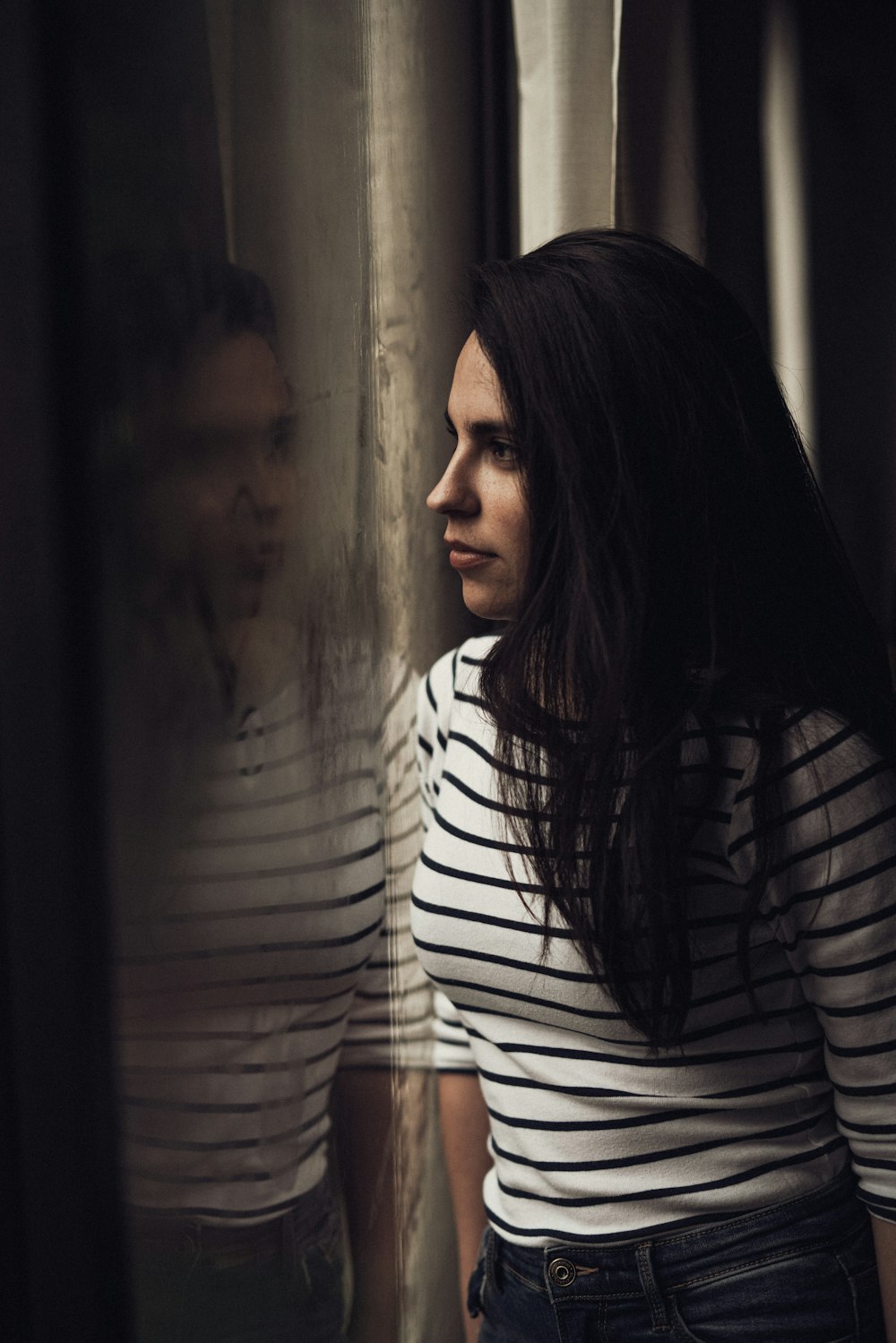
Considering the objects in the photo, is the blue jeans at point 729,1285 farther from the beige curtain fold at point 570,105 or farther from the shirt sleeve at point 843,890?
the beige curtain fold at point 570,105

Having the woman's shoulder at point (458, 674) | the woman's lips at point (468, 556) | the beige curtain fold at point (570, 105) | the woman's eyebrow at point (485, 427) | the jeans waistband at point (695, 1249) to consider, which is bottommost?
the jeans waistband at point (695, 1249)

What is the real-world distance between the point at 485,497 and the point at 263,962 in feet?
1.20

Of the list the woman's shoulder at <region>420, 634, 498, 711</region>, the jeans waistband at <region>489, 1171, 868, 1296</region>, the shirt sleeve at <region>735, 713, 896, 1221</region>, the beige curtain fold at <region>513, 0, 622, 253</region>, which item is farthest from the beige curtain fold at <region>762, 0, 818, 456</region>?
the jeans waistband at <region>489, 1171, 868, 1296</region>

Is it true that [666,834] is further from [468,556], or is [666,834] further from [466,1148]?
[466,1148]

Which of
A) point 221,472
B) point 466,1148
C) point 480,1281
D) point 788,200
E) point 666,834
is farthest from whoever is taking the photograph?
point 788,200

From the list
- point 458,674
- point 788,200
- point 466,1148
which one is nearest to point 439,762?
point 458,674

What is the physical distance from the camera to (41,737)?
317 millimetres

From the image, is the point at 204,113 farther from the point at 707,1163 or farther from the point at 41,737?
the point at 707,1163

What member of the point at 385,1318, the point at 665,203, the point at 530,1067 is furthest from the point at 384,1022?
the point at 665,203

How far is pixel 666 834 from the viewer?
0.72 meters

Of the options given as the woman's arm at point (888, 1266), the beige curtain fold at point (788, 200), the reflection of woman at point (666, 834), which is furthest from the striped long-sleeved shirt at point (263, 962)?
the beige curtain fold at point (788, 200)

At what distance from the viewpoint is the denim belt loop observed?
0.75 metres

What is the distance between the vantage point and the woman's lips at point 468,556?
31.1 inches

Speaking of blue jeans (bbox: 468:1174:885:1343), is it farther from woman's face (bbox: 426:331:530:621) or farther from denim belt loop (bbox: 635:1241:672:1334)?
woman's face (bbox: 426:331:530:621)
